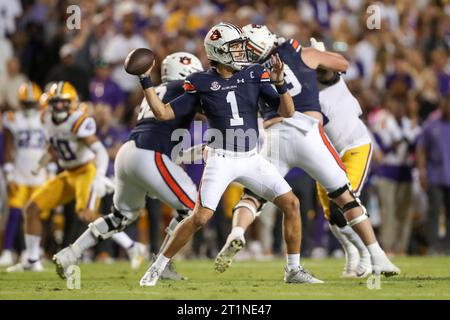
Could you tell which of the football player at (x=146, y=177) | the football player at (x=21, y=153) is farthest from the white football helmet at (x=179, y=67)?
the football player at (x=21, y=153)

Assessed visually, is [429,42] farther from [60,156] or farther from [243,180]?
[243,180]

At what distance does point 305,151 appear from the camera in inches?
332

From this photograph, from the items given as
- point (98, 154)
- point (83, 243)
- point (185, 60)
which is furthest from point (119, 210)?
point (98, 154)

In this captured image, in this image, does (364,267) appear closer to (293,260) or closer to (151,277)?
(293,260)

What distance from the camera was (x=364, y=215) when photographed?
8461 mm

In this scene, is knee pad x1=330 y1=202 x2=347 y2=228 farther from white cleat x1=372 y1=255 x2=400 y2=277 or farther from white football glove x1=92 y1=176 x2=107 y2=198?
white football glove x1=92 y1=176 x2=107 y2=198

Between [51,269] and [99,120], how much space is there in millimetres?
2741

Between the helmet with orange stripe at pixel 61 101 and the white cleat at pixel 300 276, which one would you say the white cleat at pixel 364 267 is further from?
the helmet with orange stripe at pixel 61 101

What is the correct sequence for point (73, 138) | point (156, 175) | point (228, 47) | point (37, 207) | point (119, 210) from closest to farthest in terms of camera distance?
1. point (228, 47)
2. point (156, 175)
3. point (119, 210)
4. point (37, 207)
5. point (73, 138)

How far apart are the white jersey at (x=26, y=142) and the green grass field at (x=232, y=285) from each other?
7.03ft

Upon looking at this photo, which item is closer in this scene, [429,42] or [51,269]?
[51,269]

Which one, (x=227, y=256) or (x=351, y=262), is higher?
(x=227, y=256)

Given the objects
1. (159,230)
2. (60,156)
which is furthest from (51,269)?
(159,230)

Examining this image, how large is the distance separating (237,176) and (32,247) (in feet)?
12.2
